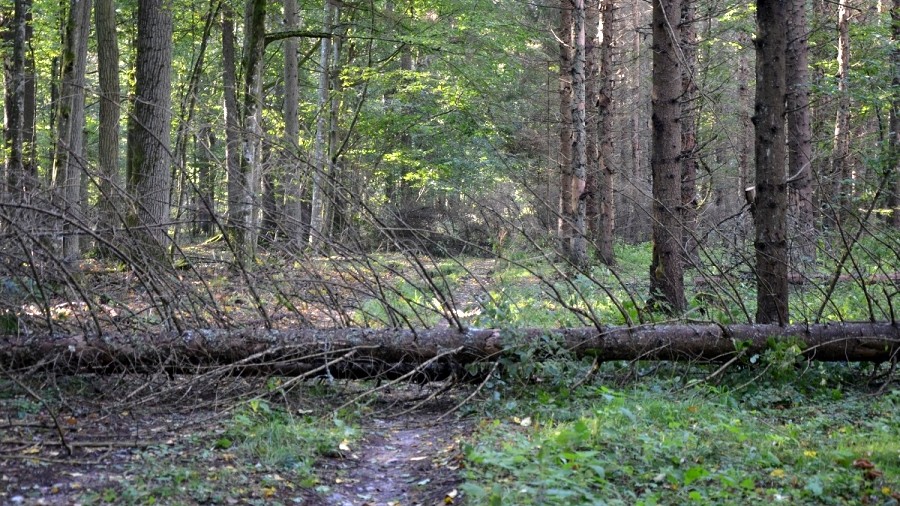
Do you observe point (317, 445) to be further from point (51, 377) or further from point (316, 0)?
point (316, 0)

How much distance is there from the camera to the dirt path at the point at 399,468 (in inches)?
186

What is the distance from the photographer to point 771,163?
769 centimetres

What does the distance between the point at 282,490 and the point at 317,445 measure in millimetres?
818

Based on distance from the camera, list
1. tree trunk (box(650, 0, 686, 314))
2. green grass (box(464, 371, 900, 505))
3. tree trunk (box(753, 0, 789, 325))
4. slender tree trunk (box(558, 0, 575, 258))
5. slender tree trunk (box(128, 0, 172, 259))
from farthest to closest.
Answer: slender tree trunk (box(558, 0, 575, 258)) < slender tree trunk (box(128, 0, 172, 259)) < tree trunk (box(650, 0, 686, 314)) < tree trunk (box(753, 0, 789, 325)) < green grass (box(464, 371, 900, 505))

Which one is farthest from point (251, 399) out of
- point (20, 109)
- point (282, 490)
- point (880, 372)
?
point (20, 109)

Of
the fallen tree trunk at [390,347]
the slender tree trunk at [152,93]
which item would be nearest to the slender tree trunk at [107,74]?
the slender tree trunk at [152,93]

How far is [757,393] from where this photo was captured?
6.92 meters

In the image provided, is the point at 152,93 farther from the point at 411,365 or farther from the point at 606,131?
the point at 606,131

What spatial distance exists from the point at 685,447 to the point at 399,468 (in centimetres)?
188

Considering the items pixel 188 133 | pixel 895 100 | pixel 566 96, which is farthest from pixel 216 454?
pixel 895 100

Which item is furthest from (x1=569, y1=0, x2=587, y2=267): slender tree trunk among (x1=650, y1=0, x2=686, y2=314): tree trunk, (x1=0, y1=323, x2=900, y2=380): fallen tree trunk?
(x1=0, y1=323, x2=900, y2=380): fallen tree trunk

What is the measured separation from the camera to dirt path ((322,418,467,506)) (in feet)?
15.5

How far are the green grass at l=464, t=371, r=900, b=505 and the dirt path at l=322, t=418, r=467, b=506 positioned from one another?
9.4 inches

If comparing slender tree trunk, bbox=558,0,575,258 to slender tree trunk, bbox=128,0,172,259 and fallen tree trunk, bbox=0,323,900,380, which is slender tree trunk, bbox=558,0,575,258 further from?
fallen tree trunk, bbox=0,323,900,380
